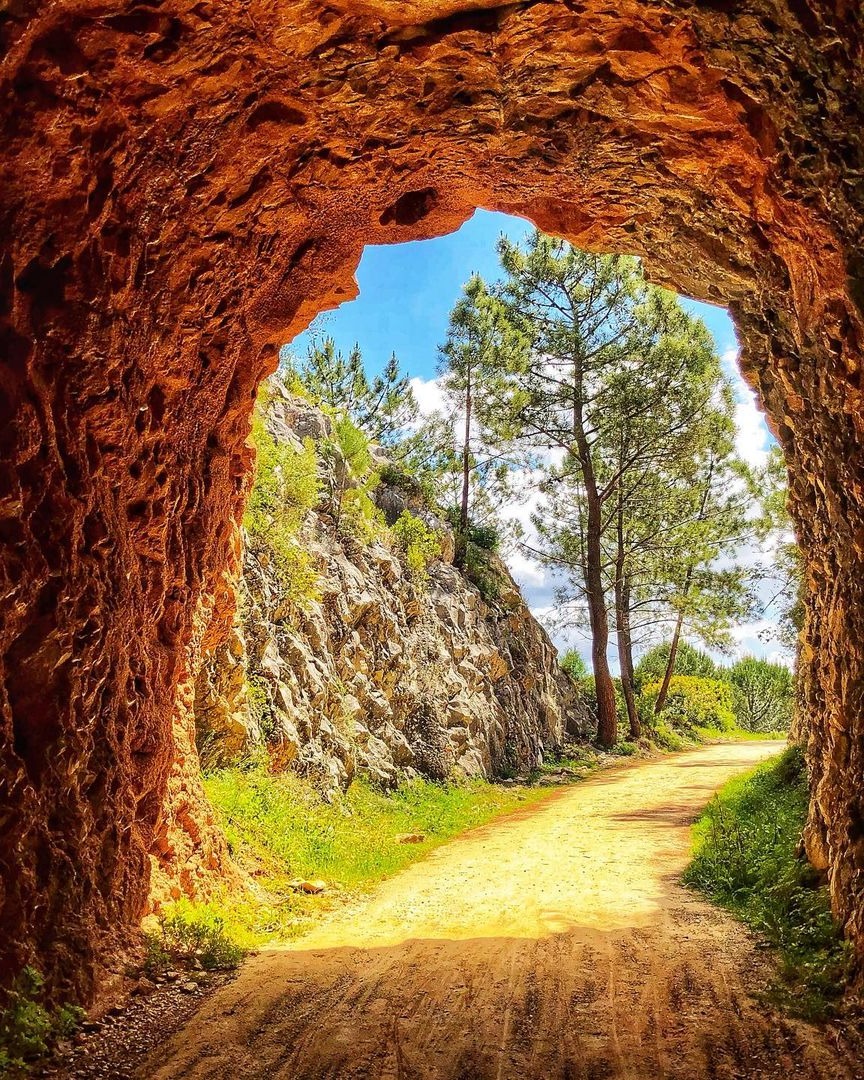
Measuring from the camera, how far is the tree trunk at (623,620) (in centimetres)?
2484

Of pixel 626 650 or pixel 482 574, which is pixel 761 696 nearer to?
pixel 626 650

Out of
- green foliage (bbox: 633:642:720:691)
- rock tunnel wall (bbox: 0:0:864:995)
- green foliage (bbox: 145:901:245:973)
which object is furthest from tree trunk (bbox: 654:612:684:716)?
green foliage (bbox: 145:901:245:973)

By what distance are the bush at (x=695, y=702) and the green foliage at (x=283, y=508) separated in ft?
69.1

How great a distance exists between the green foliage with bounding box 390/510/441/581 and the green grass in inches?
262

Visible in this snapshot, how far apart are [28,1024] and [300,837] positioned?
565 centimetres

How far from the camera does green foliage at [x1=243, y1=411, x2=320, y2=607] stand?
13.0 metres

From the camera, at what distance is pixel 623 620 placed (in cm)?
2603

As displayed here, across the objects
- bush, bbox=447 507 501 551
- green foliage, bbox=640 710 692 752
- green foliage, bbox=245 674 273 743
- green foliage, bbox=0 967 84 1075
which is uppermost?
bush, bbox=447 507 501 551

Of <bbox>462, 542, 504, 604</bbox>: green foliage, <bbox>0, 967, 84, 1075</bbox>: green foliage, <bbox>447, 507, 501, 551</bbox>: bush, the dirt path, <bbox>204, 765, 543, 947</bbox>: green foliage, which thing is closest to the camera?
<bbox>0, 967, 84, 1075</bbox>: green foliage

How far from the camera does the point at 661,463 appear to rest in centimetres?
2311

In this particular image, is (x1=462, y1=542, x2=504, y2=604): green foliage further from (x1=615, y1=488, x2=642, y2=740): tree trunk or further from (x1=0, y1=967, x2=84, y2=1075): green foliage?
(x1=0, y1=967, x2=84, y2=1075): green foliage

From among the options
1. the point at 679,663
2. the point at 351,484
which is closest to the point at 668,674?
the point at 679,663

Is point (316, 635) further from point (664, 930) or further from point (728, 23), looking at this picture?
point (728, 23)

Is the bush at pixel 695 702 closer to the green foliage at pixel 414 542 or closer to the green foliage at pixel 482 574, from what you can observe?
the green foliage at pixel 482 574
